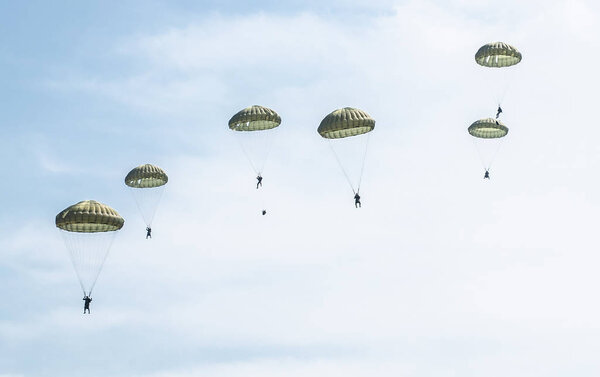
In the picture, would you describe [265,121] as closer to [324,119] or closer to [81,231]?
[324,119]

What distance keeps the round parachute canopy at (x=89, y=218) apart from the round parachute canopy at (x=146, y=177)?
36.5 feet

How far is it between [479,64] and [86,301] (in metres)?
40.3

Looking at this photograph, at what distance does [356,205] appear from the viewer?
8169 cm

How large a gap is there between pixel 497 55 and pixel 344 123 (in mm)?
18895

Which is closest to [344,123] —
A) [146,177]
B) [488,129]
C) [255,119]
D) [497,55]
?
[255,119]

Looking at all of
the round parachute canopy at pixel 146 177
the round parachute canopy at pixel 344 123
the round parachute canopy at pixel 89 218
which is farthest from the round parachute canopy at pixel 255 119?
the round parachute canopy at pixel 89 218

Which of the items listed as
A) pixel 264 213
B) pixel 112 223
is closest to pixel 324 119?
pixel 264 213

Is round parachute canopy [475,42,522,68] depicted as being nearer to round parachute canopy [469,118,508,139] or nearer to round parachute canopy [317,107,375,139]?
round parachute canopy [469,118,508,139]

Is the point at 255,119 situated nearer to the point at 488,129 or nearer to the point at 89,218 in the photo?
the point at 89,218

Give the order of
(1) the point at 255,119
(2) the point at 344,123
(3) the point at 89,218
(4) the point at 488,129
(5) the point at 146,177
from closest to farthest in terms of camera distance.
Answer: (3) the point at 89,218 < (2) the point at 344,123 < (1) the point at 255,119 < (5) the point at 146,177 < (4) the point at 488,129

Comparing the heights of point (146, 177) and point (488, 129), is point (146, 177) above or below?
below

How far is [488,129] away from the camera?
325ft

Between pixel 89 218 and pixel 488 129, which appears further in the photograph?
pixel 488 129

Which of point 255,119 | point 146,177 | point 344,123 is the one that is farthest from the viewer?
point 146,177
